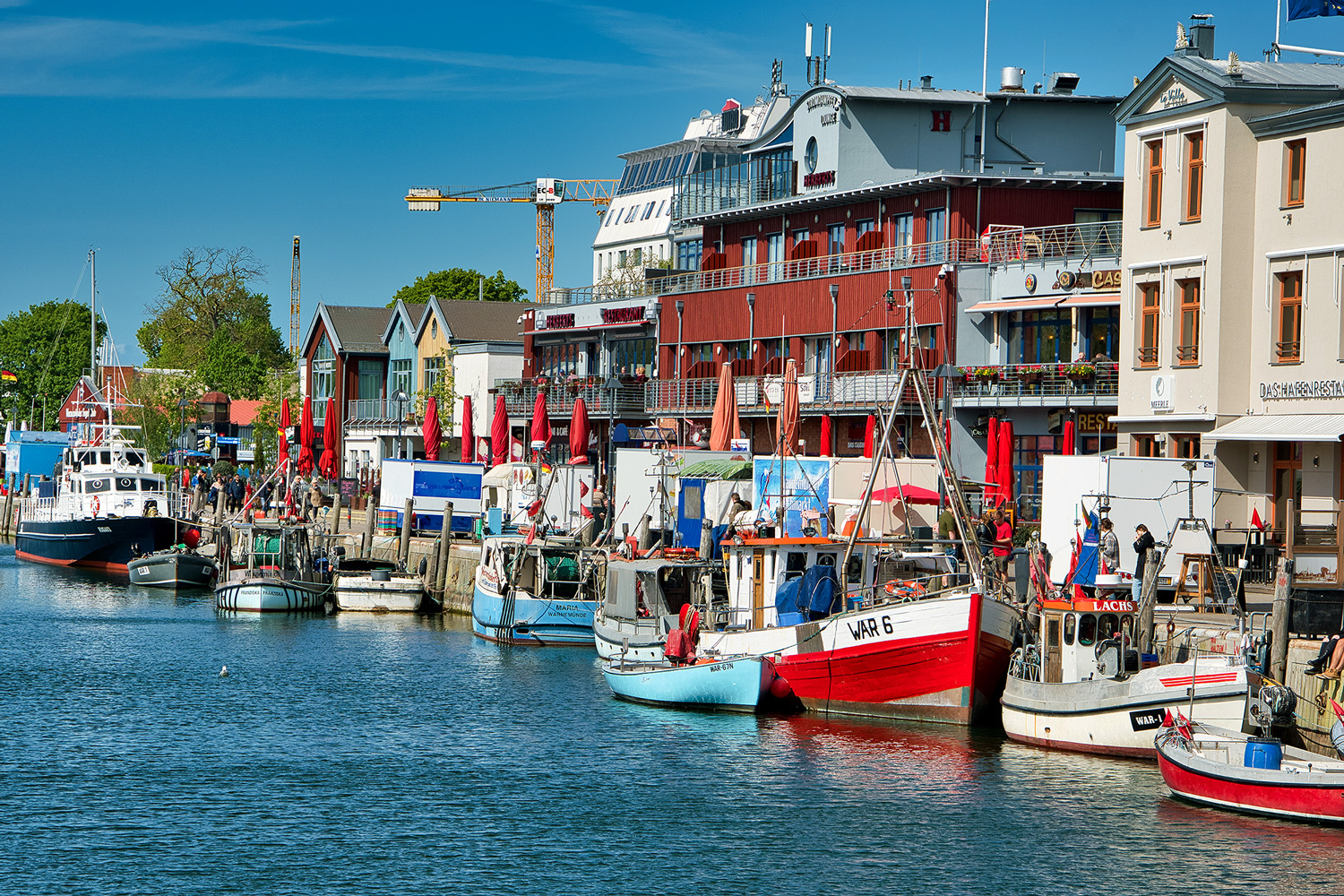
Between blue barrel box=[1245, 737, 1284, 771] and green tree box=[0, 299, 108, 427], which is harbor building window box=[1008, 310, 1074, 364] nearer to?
blue barrel box=[1245, 737, 1284, 771]

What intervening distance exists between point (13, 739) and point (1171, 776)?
20147 mm

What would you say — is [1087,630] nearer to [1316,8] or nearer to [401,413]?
[1316,8]

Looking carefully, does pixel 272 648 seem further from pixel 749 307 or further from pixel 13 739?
pixel 749 307

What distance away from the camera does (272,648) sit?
44875 mm

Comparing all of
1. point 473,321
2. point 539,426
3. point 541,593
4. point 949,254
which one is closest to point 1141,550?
point 541,593

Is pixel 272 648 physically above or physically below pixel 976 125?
below

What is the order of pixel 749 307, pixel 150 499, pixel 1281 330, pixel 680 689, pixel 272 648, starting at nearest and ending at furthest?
1. pixel 680 689
2. pixel 1281 330
3. pixel 272 648
4. pixel 749 307
5. pixel 150 499

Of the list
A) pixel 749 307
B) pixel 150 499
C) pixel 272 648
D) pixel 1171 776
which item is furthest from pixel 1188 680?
pixel 150 499

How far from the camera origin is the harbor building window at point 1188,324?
132 feet

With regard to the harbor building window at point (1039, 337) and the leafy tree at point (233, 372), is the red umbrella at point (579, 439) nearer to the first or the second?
the harbor building window at point (1039, 337)

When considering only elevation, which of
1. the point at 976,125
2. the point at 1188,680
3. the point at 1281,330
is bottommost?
the point at 1188,680

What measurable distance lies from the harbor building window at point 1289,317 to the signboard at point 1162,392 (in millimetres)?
2767

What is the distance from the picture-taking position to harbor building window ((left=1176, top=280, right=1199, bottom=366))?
4031 centimetres

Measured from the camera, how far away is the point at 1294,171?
3878 centimetres
